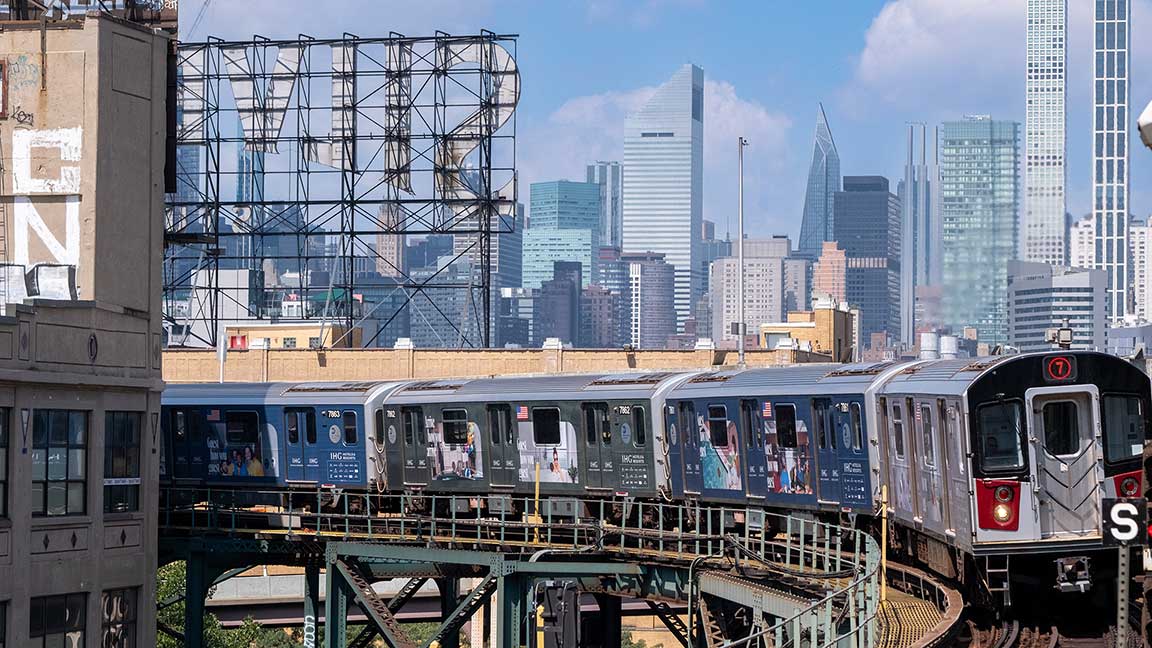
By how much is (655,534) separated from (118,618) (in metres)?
10.9

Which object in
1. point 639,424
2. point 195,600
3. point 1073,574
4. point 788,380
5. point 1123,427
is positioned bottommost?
point 195,600

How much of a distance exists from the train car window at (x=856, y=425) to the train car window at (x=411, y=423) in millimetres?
13652

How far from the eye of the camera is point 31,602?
102 feet

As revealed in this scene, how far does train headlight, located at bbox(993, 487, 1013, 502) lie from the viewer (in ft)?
75.8

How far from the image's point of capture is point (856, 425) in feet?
97.2

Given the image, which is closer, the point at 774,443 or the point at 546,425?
the point at 774,443

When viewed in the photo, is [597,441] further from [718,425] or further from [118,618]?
[118,618]

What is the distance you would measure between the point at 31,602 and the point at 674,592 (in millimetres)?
11766

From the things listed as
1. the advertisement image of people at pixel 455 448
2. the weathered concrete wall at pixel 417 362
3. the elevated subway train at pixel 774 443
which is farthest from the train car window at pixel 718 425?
the weathered concrete wall at pixel 417 362

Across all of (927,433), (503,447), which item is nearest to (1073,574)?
(927,433)

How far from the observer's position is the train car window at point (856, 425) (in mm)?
29469

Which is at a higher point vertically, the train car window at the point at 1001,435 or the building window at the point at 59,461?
the train car window at the point at 1001,435

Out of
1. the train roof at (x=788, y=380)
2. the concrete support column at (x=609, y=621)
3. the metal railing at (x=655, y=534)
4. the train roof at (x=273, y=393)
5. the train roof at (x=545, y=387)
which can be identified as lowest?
the concrete support column at (x=609, y=621)

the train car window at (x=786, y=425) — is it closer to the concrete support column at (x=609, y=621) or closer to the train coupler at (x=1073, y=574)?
the concrete support column at (x=609, y=621)
